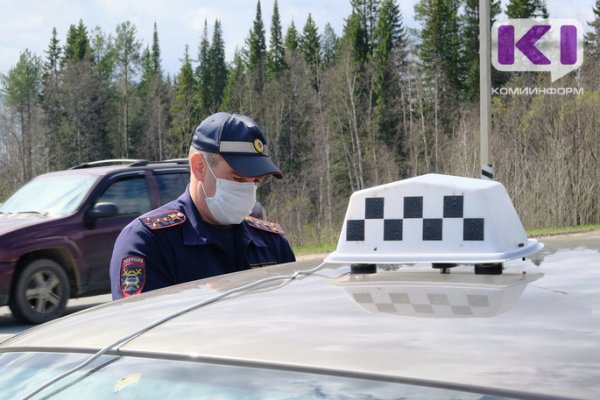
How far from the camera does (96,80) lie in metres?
85.7

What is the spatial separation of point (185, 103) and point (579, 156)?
224 ft

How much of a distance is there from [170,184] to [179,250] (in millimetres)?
7065

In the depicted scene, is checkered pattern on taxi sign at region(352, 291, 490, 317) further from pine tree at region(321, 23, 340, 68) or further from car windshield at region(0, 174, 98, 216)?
pine tree at region(321, 23, 340, 68)

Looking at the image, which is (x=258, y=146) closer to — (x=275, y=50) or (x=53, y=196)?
(x=53, y=196)

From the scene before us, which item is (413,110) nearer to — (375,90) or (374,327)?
(375,90)

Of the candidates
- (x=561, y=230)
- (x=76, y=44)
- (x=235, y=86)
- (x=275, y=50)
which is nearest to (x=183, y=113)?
(x=235, y=86)

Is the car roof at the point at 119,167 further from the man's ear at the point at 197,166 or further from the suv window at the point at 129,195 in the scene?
the man's ear at the point at 197,166

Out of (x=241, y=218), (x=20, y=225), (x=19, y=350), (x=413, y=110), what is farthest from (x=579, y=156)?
(x=413, y=110)

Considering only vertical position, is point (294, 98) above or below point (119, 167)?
above

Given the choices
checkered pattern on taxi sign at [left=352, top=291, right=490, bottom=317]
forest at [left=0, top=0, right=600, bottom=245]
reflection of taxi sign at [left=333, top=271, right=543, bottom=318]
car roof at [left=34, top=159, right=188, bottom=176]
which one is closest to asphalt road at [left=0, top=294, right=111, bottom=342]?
car roof at [left=34, top=159, right=188, bottom=176]

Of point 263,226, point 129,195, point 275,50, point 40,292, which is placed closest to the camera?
point 263,226

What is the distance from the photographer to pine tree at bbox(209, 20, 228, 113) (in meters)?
96.6

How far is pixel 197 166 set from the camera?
3340 mm

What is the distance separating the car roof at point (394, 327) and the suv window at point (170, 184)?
8092mm
